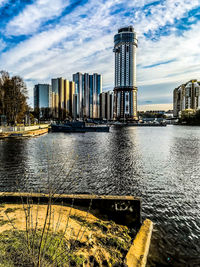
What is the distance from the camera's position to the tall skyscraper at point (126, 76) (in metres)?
185

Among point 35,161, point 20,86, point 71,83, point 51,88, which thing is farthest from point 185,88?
point 35,161

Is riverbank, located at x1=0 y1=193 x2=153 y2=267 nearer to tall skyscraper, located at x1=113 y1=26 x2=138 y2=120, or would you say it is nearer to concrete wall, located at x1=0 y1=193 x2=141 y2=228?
concrete wall, located at x1=0 y1=193 x2=141 y2=228

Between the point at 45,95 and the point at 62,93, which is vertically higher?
the point at 62,93

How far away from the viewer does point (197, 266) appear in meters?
4.96

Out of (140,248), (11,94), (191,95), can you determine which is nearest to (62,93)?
(191,95)

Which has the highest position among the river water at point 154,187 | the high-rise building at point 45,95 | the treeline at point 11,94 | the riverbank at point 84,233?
the high-rise building at point 45,95

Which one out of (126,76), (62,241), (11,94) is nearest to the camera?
(62,241)

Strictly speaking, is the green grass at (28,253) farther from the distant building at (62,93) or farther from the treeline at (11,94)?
the distant building at (62,93)

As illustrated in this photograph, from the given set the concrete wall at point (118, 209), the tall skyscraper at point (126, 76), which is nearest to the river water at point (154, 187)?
the concrete wall at point (118, 209)

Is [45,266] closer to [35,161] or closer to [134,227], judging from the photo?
[134,227]

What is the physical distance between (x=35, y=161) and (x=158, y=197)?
11.4 m

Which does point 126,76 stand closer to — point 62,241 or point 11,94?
point 11,94

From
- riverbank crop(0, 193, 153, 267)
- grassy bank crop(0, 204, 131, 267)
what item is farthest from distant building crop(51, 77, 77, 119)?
grassy bank crop(0, 204, 131, 267)

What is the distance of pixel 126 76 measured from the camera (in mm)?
186625
